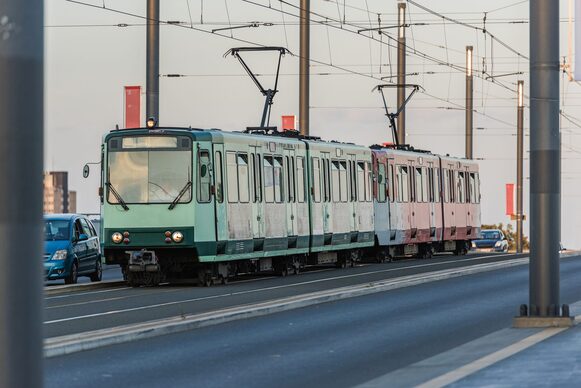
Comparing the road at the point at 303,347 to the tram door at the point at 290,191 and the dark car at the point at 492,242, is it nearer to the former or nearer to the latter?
the tram door at the point at 290,191

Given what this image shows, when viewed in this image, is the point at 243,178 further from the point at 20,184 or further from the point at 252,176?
the point at 20,184

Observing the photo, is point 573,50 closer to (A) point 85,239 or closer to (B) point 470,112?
(A) point 85,239

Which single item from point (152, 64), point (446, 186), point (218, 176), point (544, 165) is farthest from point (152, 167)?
point (446, 186)

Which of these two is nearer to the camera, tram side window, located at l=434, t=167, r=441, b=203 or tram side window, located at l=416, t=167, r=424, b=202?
tram side window, located at l=416, t=167, r=424, b=202

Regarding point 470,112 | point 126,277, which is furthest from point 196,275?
point 470,112

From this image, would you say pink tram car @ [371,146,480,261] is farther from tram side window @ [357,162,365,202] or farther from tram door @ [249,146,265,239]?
tram door @ [249,146,265,239]

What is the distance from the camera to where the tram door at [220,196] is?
31.1 m

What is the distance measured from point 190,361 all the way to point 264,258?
797 inches

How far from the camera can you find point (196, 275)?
108ft

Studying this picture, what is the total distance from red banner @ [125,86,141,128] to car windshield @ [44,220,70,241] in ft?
9.08

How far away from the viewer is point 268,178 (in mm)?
34375

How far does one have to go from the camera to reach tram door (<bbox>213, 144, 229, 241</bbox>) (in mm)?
31125

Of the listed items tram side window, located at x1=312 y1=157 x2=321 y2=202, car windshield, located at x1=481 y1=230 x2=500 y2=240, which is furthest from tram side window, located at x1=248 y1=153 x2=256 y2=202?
car windshield, located at x1=481 y1=230 x2=500 y2=240

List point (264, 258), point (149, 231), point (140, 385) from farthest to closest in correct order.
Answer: point (264, 258), point (149, 231), point (140, 385)
